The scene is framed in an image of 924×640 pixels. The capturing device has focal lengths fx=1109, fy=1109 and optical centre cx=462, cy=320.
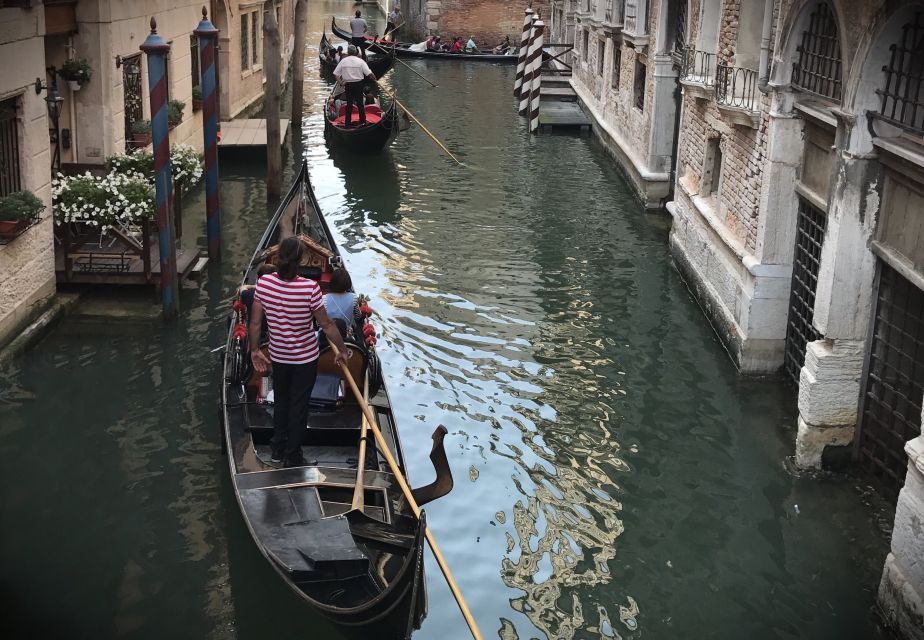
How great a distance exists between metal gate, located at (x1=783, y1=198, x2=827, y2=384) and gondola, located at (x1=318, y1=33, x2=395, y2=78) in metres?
15.6

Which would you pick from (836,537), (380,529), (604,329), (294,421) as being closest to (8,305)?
(294,421)

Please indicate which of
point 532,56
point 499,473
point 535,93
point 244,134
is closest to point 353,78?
point 244,134

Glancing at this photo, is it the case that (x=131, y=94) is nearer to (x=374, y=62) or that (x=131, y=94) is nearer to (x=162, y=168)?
(x=162, y=168)

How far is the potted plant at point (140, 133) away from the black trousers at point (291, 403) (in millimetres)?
5010

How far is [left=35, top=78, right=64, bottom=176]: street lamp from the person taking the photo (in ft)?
22.2

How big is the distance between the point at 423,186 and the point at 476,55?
15.0 m

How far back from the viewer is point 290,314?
4387 millimetres

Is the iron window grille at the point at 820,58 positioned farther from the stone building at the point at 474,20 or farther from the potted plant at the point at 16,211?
the stone building at the point at 474,20

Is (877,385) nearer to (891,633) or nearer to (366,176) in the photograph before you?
(891,633)

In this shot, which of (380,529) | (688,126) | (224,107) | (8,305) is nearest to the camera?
(380,529)

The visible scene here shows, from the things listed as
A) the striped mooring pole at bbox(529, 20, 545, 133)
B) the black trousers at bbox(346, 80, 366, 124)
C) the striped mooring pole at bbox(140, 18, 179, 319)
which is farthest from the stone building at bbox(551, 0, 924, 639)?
the striped mooring pole at bbox(529, 20, 545, 133)

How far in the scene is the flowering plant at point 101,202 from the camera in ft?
22.4

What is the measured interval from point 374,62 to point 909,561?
18.7 metres

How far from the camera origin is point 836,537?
4.75 metres
